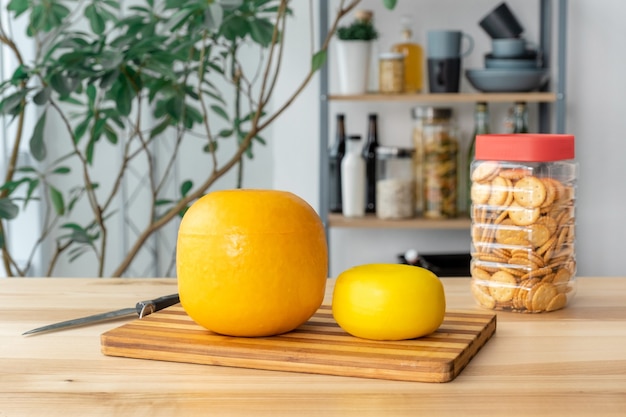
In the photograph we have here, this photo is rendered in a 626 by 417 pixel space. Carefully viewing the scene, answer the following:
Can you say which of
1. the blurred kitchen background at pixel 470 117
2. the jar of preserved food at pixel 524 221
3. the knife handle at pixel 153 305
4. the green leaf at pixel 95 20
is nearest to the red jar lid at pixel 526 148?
the jar of preserved food at pixel 524 221

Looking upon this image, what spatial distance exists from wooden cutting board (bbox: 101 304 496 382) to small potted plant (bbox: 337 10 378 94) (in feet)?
6.59

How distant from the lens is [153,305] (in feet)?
3.11

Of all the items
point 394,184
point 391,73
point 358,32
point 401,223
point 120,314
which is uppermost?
point 358,32

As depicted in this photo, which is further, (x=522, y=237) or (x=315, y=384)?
(x=522, y=237)

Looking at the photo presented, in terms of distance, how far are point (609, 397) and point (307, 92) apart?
2467mm

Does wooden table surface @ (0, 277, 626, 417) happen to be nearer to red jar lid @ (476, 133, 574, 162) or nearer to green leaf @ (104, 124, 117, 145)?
red jar lid @ (476, 133, 574, 162)

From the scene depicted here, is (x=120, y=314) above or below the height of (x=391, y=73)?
below

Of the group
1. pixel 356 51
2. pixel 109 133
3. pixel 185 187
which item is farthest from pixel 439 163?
pixel 109 133

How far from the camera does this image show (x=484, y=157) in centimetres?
98

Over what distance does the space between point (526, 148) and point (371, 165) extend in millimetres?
1958

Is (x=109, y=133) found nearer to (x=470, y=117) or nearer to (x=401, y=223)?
(x=401, y=223)

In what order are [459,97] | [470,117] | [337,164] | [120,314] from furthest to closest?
[470,117] → [337,164] → [459,97] → [120,314]

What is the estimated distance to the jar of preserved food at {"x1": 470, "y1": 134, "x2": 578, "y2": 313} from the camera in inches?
37.5

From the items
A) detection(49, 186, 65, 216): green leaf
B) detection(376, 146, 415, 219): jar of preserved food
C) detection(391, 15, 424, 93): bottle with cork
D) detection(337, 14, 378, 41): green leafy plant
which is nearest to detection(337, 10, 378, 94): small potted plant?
detection(337, 14, 378, 41): green leafy plant
